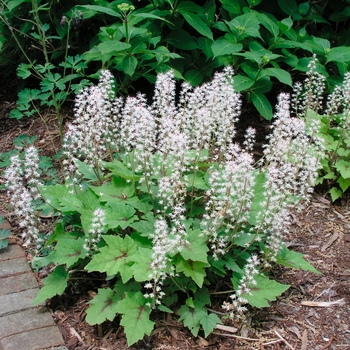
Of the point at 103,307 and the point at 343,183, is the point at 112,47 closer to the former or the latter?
the point at 103,307

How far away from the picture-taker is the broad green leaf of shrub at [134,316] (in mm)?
2881

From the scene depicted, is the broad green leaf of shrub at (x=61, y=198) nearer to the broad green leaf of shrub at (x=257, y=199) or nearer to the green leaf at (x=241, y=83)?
the broad green leaf of shrub at (x=257, y=199)

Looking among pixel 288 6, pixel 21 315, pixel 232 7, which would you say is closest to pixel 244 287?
pixel 21 315

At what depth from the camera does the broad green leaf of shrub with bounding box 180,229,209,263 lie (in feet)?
Answer: 9.82

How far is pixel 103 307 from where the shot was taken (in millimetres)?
3143

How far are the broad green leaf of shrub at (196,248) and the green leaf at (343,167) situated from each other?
191 centimetres

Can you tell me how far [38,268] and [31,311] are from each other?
0.45 meters

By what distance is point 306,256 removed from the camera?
13.0 feet

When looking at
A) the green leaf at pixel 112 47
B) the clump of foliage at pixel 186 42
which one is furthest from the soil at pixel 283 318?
the green leaf at pixel 112 47

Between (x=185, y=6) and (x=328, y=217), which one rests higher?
(x=185, y=6)

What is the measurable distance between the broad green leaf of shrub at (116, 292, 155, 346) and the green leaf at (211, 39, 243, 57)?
9.03 feet

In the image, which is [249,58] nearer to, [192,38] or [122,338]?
[192,38]

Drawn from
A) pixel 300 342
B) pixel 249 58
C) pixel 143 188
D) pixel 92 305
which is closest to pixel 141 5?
pixel 249 58

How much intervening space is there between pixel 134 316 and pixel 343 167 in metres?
2.63
